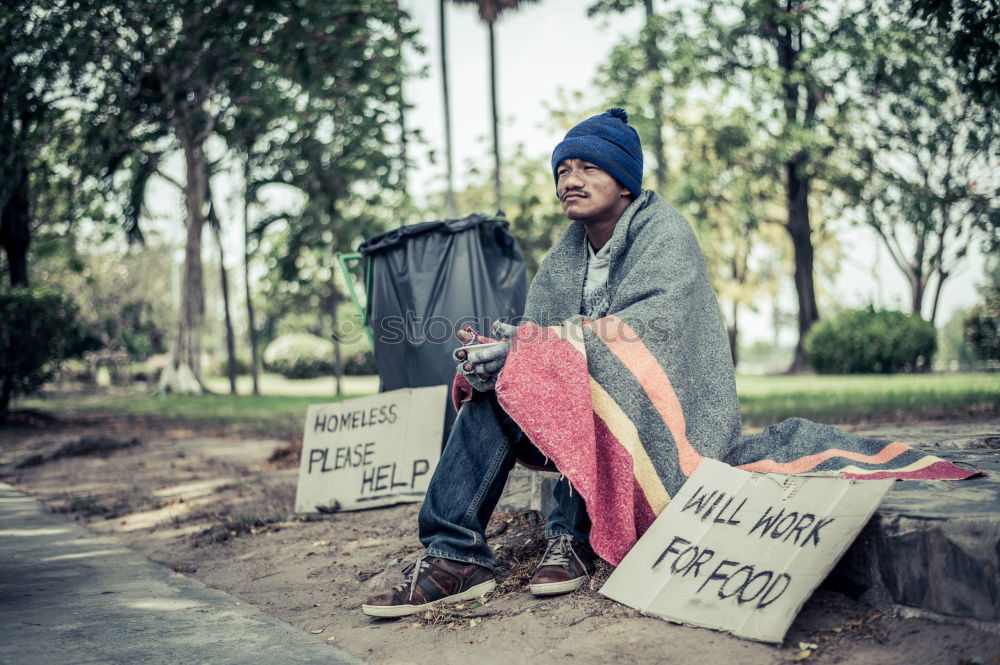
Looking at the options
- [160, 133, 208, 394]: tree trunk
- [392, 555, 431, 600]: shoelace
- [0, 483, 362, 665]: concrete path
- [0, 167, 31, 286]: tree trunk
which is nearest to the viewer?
[0, 483, 362, 665]: concrete path

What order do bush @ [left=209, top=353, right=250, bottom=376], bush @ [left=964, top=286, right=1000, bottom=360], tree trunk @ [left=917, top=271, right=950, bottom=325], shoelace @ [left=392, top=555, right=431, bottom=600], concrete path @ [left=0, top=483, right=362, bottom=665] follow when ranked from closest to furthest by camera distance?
1. concrete path @ [left=0, top=483, right=362, bottom=665]
2. shoelace @ [left=392, top=555, right=431, bottom=600]
3. bush @ [left=964, top=286, right=1000, bottom=360]
4. tree trunk @ [left=917, top=271, right=950, bottom=325]
5. bush @ [left=209, top=353, right=250, bottom=376]

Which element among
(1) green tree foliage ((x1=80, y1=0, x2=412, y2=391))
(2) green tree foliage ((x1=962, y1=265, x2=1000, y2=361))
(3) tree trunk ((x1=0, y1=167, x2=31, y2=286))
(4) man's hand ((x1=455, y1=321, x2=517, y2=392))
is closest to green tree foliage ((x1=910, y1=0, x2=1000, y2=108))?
(4) man's hand ((x1=455, y1=321, x2=517, y2=392))

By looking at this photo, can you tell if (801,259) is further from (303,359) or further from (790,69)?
(303,359)

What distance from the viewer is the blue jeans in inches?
104

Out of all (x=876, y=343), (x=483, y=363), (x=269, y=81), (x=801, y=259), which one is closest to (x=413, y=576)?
(x=483, y=363)

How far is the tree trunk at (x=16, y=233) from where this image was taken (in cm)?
1241

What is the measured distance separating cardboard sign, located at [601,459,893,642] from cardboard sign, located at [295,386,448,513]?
189cm

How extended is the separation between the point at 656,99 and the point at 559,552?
15226 millimetres

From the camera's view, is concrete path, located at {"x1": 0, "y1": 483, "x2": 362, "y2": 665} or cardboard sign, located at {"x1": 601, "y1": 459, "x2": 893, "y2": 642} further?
concrete path, located at {"x1": 0, "y1": 483, "x2": 362, "y2": 665}

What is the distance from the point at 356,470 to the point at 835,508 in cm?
277

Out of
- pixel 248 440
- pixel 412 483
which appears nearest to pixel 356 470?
pixel 412 483

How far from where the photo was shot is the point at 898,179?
68.2 ft

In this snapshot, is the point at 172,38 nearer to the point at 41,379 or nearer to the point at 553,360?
the point at 41,379

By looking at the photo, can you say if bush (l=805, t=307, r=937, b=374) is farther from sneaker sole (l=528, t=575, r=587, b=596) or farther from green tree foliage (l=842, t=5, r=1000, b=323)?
sneaker sole (l=528, t=575, r=587, b=596)
